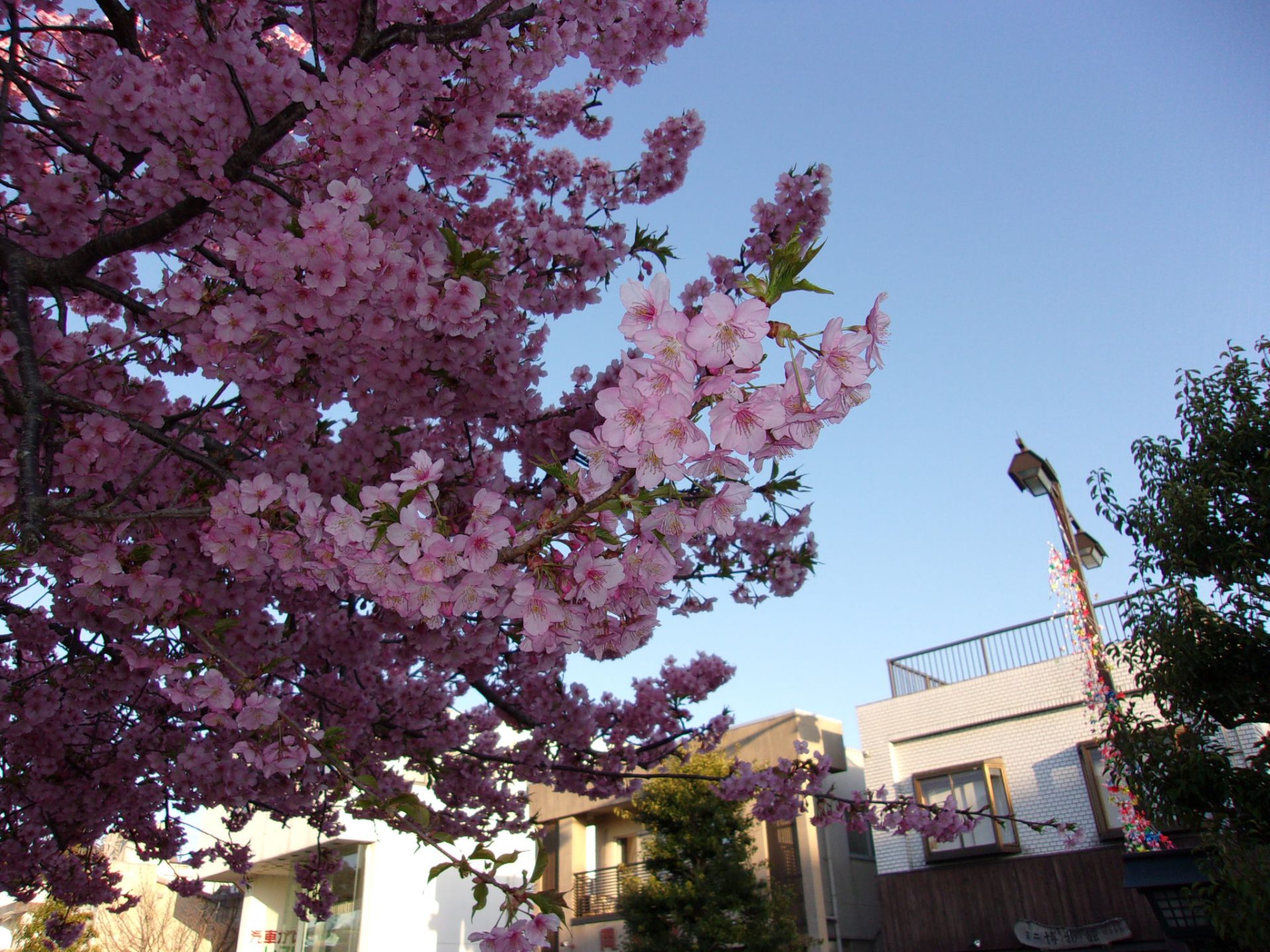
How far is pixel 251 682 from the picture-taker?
252cm

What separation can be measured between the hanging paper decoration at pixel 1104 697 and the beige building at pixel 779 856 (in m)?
4.53

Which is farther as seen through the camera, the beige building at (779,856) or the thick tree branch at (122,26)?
the beige building at (779,856)

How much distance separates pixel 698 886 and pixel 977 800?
5081 mm

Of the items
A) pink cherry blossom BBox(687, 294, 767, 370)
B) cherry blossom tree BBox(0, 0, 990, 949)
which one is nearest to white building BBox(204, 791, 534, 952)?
cherry blossom tree BBox(0, 0, 990, 949)

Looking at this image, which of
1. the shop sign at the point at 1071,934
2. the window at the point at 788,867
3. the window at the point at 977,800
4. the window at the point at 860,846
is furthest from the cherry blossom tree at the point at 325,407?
the window at the point at 860,846

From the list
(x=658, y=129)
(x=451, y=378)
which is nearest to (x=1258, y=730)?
(x=658, y=129)

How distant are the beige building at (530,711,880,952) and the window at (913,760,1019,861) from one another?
6.59 ft

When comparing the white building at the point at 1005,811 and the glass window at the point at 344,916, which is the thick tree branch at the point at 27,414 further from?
the glass window at the point at 344,916

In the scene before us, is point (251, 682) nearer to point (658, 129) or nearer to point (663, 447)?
point (663, 447)

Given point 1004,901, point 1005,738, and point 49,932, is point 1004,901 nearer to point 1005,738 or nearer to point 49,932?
point 1005,738

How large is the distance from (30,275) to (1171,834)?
10527 millimetres

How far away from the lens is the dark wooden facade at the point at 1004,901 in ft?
38.0

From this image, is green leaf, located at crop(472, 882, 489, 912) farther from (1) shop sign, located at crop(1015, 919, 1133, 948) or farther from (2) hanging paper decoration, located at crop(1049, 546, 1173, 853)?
(1) shop sign, located at crop(1015, 919, 1133, 948)

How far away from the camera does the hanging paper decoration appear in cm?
689
